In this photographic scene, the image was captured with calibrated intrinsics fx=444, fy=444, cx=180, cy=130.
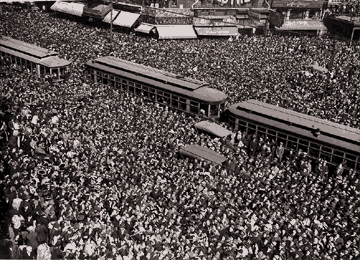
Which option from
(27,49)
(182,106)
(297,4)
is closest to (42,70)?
(27,49)

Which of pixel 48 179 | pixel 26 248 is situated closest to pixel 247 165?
pixel 48 179

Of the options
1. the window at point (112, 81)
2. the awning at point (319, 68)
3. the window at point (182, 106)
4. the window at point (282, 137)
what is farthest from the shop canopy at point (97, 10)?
the window at point (282, 137)

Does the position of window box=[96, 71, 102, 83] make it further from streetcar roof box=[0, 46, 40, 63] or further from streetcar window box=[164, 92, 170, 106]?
streetcar window box=[164, 92, 170, 106]

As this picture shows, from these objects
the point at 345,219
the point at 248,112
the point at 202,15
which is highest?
the point at 202,15

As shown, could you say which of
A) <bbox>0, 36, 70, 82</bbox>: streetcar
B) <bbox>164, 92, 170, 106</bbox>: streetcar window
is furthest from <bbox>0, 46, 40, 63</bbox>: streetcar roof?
<bbox>164, 92, 170, 106</bbox>: streetcar window

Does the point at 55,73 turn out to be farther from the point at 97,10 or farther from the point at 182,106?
the point at 97,10

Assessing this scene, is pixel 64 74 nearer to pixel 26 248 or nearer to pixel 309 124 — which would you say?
pixel 309 124
